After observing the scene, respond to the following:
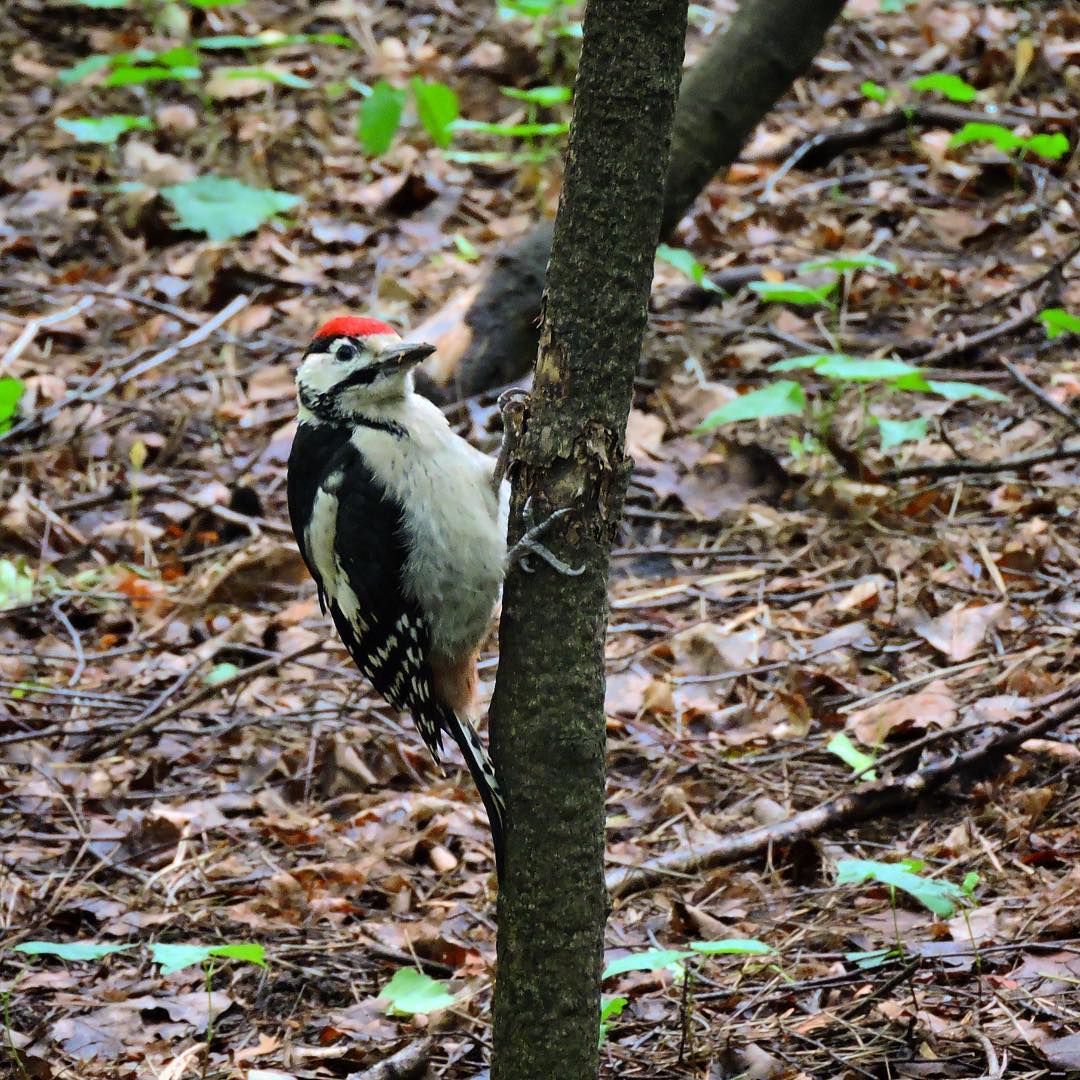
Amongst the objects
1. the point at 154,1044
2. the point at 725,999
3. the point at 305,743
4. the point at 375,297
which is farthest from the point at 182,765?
the point at 375,297

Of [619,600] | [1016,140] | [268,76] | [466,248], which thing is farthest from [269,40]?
[619,600]

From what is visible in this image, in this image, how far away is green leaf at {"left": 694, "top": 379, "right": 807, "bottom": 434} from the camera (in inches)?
179

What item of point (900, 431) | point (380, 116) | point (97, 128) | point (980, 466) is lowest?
point (980, 466)

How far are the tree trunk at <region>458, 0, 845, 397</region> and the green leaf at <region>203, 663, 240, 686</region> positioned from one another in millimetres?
1684

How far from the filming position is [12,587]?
5363 millimetres

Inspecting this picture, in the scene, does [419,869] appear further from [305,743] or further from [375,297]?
[375,297]

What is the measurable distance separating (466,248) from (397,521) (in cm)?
442

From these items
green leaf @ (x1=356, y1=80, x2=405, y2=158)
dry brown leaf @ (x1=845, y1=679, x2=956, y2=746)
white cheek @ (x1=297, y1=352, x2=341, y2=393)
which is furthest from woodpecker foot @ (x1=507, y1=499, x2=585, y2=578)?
green leaf @ (x1=356, y1=80, x2=405, y2=158)

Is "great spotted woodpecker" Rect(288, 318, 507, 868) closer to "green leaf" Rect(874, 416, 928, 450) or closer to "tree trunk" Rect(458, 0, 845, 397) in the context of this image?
"green leaf" Rect(874, 416, 928, 450)

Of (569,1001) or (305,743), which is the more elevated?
(569,1001)

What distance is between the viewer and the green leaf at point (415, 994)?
2871mm

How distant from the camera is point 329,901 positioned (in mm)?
3680

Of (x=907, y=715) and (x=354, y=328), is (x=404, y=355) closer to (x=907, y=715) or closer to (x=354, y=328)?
(x=354, y=328)

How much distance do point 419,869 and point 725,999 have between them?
118 centimetres
